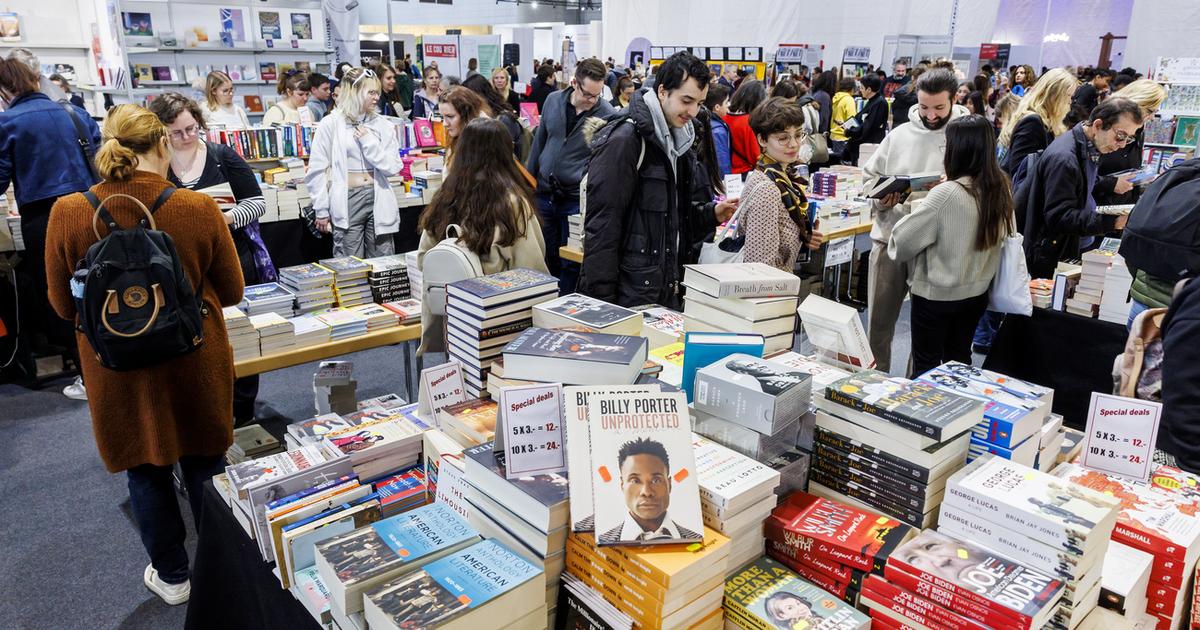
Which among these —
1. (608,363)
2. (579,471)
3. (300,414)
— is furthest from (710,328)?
(300,414)

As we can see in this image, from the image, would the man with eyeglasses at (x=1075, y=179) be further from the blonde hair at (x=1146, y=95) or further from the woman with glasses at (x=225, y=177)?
the woman with glasses at (x=225, y=177)

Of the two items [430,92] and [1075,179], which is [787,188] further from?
[430,92]

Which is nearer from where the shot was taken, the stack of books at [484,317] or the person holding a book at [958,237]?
the stack of books at [484,317]

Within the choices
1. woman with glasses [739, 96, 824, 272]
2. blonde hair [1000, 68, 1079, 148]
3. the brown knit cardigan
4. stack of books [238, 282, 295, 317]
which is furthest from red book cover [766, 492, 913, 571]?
blonde hair [1000, 68, 1079, 148]

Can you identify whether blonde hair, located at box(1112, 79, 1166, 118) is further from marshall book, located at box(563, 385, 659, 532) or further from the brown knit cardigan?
the brown knit cardigan

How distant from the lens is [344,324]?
3.39 m

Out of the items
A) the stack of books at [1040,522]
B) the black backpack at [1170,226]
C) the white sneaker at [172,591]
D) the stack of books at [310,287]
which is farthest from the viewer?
the stack of books at [310,287]

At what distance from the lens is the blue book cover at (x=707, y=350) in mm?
1755

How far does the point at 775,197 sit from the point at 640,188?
0.64 m

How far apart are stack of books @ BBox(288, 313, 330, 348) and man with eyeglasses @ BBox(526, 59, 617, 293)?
188cm

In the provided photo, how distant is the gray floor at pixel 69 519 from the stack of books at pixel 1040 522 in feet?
8.36

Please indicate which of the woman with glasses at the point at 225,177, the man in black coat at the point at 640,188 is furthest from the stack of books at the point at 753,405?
the woman with glasses at the point at 225,177

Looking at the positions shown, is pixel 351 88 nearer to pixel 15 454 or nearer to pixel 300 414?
pixel 300 414

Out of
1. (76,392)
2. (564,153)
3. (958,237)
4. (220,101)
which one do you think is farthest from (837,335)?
(220,101)
